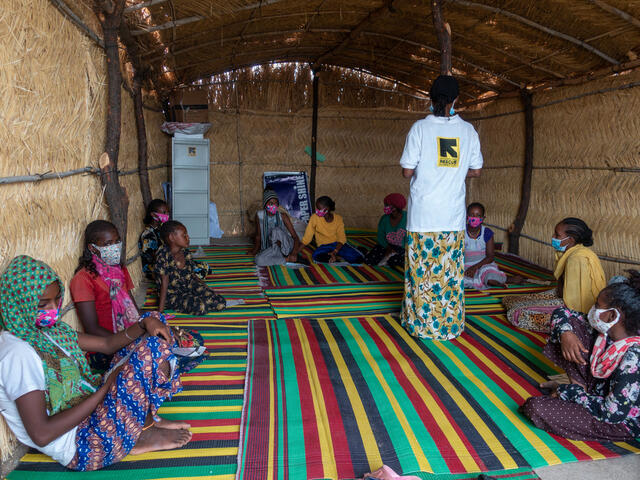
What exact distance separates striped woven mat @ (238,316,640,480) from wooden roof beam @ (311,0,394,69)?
3.81 meters

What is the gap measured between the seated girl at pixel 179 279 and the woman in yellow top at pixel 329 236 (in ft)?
6.85

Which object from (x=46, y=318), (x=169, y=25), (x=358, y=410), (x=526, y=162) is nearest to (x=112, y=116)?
(x=169, y=25)

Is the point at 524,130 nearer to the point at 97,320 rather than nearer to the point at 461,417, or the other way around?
the point at 461,417

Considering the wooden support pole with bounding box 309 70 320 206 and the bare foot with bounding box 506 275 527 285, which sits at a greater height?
the wooden support pole with bounding box 309 70 320 206

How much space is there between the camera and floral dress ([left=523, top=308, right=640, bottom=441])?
2342 mm

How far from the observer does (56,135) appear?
3045mm

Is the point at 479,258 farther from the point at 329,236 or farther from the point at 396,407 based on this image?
the point at 396,407

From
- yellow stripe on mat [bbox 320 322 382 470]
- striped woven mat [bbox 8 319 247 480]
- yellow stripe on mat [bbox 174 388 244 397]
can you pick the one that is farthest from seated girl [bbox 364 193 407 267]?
yellow stripe on mat [bbox 174 388 244 397]

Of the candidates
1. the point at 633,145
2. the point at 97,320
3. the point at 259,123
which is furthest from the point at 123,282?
the point at 259,123

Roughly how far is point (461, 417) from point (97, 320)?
2345mm

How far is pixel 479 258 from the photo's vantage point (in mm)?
Result: 5641

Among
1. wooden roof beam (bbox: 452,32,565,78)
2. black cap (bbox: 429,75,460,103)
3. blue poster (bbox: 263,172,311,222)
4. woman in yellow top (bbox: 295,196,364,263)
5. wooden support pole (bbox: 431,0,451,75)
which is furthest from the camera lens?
blue poster (bbox: 263,172,311,222)

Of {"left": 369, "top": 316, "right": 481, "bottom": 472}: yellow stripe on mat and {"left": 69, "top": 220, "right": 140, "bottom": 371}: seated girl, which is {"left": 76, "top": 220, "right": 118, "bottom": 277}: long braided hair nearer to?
{"left": 69, "top": 220, "right": 140, "bottom": 371}: seated girl

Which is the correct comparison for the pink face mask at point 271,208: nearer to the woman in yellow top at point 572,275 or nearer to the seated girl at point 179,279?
the seated girl at point 179,279
